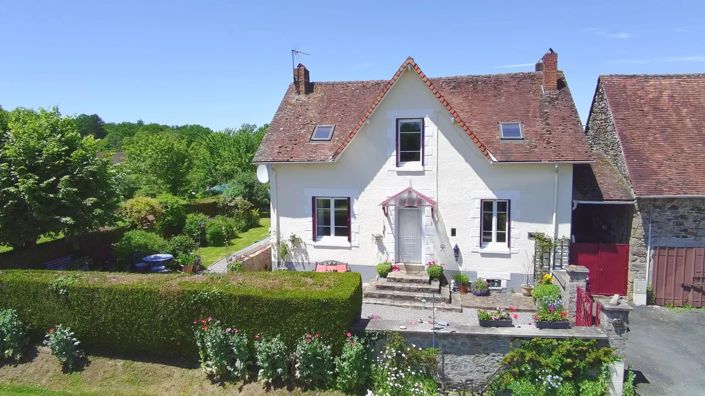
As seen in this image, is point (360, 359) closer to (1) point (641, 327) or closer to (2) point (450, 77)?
(1) point (641, 327)

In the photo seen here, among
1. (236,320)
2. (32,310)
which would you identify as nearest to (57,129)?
(32,310)

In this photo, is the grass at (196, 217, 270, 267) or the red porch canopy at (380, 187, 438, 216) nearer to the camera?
the red porch canopy at (380, 187, 438, 216)

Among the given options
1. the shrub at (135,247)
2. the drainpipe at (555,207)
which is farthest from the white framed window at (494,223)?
the shrub at (135,247)

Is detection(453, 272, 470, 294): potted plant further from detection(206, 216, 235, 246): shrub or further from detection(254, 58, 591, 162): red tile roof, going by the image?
detection(206, 216, 235, 246): shrub

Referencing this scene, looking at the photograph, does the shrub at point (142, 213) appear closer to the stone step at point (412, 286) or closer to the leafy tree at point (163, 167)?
the leafy tree at point (163, 167)

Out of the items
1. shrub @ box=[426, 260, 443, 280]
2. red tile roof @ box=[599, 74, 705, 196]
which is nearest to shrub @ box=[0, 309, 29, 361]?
shrub @ box=[426, 260, 443, 280]

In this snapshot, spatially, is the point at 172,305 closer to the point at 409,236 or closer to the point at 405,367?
the point at 405,367
